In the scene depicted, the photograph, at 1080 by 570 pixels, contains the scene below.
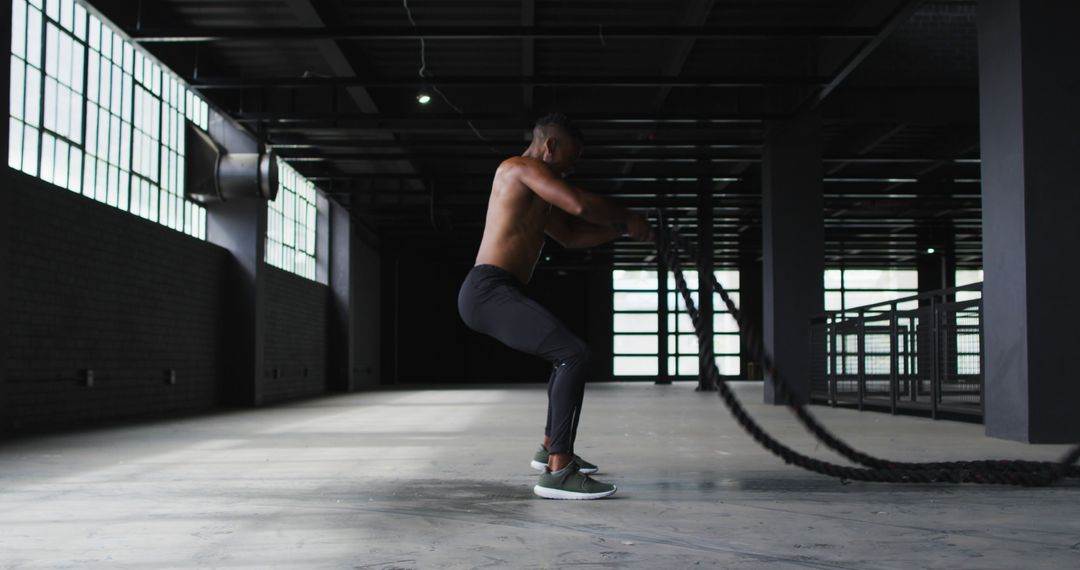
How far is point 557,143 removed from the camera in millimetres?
3838

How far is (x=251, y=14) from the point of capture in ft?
31.3

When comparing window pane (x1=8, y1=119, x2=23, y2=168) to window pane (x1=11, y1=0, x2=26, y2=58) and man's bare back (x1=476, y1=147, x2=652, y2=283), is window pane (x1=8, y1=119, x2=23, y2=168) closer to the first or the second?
window pane (x1=11, y1=0, x2=26, y2=58)

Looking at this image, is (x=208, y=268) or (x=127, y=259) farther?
(x=208, y=268)

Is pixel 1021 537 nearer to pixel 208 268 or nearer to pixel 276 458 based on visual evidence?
pixel 276 458

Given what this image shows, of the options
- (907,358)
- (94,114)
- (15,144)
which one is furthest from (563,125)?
(907,358)

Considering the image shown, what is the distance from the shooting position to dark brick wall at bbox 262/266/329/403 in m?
14.3

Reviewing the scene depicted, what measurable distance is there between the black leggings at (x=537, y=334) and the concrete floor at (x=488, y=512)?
0.34m

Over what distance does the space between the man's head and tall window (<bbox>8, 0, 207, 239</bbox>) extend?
554cm

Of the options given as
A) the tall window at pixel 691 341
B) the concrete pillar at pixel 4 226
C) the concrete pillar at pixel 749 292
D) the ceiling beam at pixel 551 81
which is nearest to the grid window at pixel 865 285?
the concrete pillar at pixel 749 292

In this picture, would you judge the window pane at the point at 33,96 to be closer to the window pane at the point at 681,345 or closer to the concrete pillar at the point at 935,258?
the concrete pillar at the point at 935,258

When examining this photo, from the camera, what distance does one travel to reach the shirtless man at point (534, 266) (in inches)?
139

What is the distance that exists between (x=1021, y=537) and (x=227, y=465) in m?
3.70

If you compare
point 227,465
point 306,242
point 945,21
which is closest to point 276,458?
point 227,465

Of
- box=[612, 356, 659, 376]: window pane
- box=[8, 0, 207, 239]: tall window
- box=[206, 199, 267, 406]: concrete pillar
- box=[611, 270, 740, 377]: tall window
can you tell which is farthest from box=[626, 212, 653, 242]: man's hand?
box=[612, 356, 659, 376]: window pane
